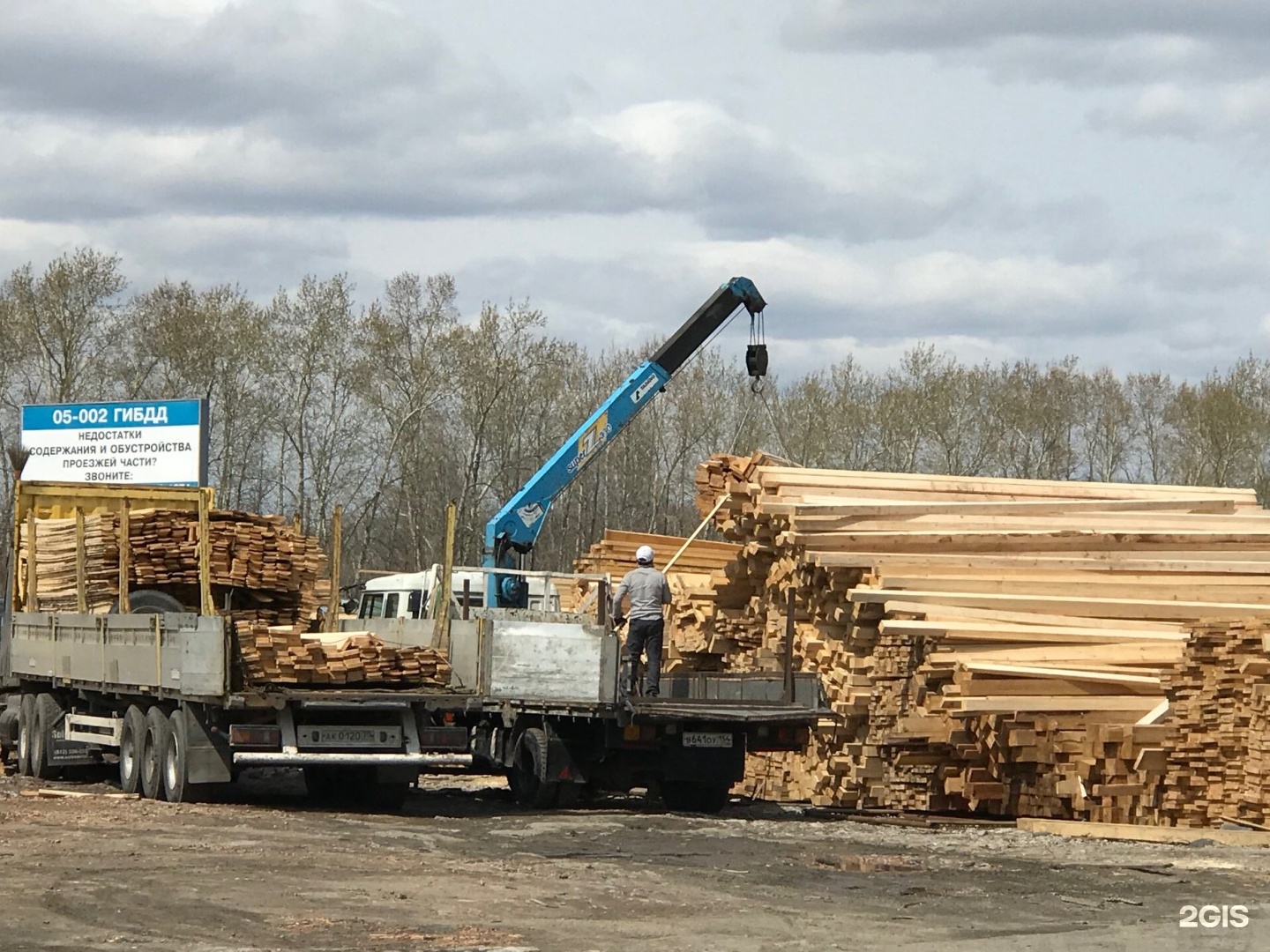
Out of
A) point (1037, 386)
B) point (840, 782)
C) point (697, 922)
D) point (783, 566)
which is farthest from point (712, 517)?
point (1037, 386)

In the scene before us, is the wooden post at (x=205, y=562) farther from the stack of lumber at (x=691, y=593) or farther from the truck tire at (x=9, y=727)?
the stack of lumber at (x=691, y=593)

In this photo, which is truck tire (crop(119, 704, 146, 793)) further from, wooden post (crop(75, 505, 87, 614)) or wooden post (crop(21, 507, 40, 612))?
wooden post (crop(21, 507, 40, 612))

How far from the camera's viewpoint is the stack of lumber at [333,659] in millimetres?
16438

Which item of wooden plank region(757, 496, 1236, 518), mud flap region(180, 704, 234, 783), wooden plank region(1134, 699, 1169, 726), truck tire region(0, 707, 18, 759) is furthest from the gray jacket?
truck tire region(0, 707, 18, 759)

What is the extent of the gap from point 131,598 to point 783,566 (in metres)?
6.78

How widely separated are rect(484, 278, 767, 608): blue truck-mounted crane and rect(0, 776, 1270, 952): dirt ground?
11.1 metres

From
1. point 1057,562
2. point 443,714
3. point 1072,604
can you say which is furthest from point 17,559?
point 1072,604

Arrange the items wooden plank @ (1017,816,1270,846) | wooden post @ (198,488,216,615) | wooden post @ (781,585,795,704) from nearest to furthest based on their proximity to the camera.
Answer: wooden plank @ (1017,816,1270,846), wooden post @ (781,585,795,704), wooden post @ (198,488,216,615)

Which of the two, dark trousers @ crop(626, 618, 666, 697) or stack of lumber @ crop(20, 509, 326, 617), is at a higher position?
stack of lumber @ crop(20, 509, 326, 617)

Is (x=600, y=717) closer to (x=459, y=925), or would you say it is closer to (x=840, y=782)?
(x=840, y=782)

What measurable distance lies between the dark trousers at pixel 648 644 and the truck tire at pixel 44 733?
653cm

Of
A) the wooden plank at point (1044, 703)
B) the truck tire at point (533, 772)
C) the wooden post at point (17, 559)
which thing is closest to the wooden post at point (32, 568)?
the wooden post at point (17, 559)

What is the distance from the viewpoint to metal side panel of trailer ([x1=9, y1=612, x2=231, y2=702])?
16391 mm

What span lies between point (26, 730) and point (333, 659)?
21.0ft
